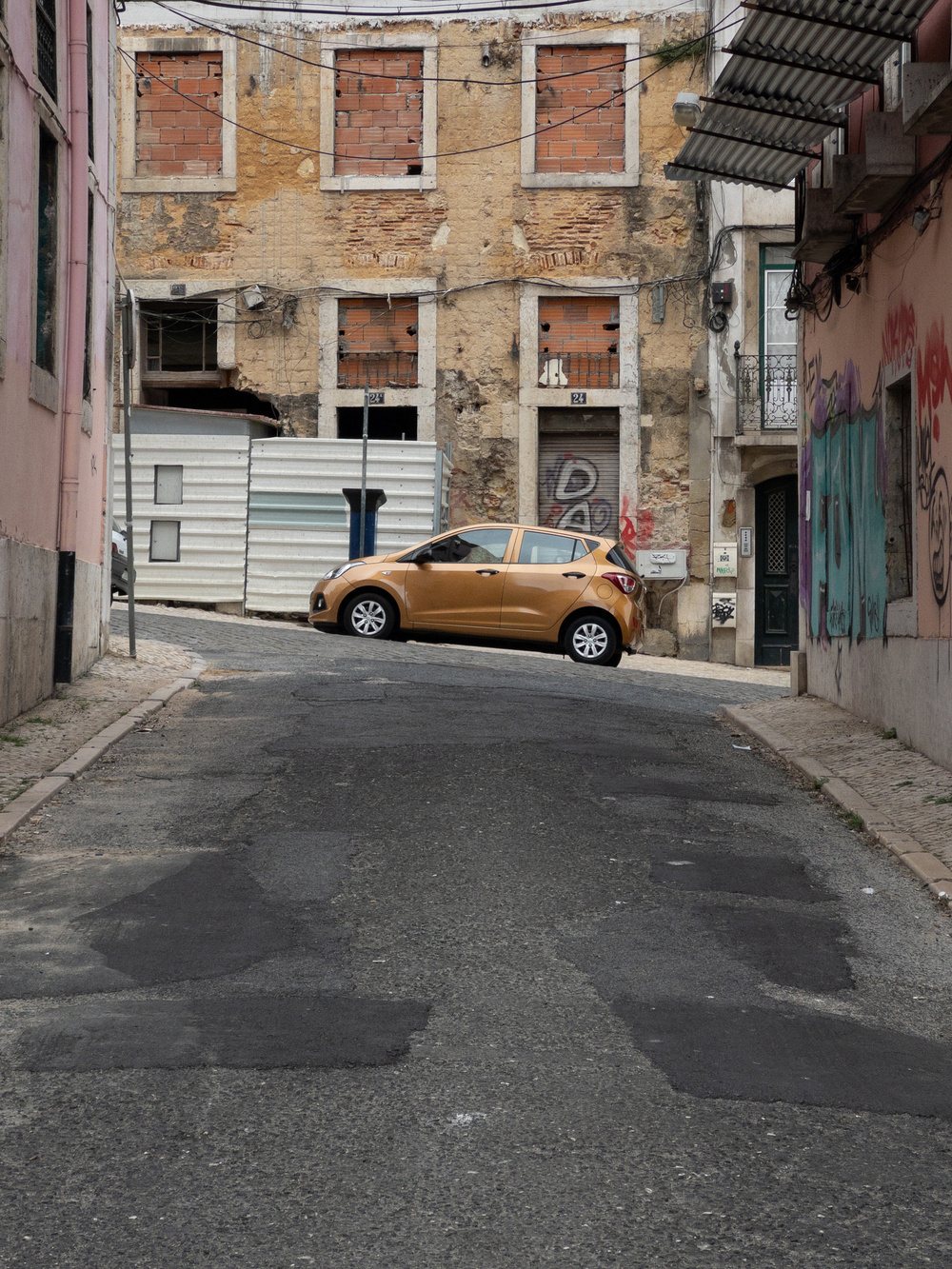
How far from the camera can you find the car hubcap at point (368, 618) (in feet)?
61.3

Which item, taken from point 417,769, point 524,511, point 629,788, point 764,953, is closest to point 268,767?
point 417,769

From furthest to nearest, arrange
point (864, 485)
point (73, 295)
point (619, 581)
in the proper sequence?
point (619, 581), point (73, 295), point (864, 485)

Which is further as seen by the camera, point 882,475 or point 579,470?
point 579,470

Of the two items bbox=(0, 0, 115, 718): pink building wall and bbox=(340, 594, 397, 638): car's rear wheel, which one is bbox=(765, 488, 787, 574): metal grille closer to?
bbox=(340, 594, 397, 638): car's rear wheel

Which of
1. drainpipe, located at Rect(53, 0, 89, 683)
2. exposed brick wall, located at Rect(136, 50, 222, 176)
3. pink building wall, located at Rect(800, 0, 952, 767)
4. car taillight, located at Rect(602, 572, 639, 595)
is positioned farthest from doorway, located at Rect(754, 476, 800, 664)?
drainpipe, located at Rect(53, 0, 89, 683)

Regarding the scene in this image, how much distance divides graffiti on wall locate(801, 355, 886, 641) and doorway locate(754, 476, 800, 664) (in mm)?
10780

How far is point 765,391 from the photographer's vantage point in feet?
80.8

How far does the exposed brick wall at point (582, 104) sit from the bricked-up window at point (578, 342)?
7.44ft

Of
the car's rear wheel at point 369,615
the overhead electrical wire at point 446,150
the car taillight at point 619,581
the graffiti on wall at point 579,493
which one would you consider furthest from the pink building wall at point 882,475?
the overhead electrical wire at point 446,150

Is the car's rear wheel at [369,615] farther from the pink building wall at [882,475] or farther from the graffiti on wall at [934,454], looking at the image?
the graffiti on wall at [934,454]

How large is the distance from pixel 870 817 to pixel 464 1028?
4065 mm

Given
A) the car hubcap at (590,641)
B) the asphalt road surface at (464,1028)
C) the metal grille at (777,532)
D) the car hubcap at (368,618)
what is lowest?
the asphalt road surface at (464,1028)

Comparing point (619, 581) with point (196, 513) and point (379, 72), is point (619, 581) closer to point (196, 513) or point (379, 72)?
point (196, 513)

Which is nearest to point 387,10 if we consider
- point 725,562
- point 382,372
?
→ point 382,372
